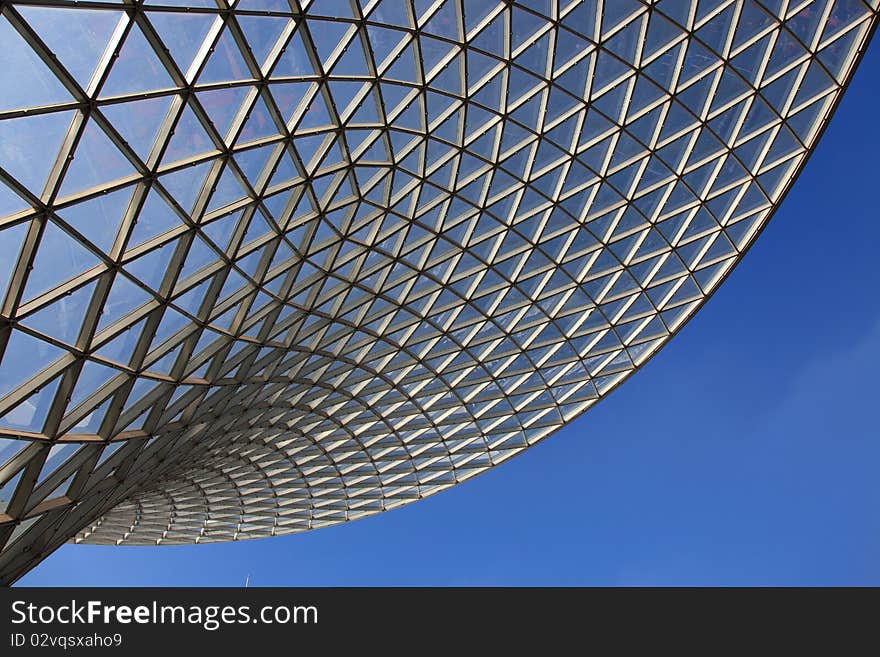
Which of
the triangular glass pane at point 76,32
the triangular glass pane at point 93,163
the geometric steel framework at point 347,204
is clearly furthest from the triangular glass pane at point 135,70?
the triangular glass pane at point 93,163

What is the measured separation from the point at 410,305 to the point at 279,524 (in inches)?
1550

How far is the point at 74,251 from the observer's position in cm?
1700

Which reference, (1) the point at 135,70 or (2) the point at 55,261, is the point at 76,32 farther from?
(2) the point at 55,261

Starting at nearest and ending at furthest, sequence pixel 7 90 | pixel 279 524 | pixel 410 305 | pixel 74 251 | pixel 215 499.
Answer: pixel 7 90, pixel 74 251, pixel 410 305, pixel 215 499, pixel 279 524

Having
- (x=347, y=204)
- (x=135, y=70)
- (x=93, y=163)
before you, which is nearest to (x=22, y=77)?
(x=135, y=70)

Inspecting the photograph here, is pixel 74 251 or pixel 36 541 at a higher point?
pixel 74 251

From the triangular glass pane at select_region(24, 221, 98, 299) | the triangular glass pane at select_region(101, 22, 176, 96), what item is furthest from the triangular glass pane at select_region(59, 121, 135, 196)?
the triangular glass pane at select_region(24, 221, 98, 299)

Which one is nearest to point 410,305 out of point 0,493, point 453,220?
point 453,220

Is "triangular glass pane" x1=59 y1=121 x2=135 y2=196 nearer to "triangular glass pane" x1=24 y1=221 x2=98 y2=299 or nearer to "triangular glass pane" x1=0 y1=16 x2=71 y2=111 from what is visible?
"triangular glass pane" x1=24 y1=221 x2=98 y2=299

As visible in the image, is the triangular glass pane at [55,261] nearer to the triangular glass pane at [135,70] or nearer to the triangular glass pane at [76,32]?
the triangular glass pane at [135,70]

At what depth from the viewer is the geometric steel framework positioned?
1591 centimetres

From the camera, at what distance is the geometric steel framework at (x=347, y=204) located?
1591 cm

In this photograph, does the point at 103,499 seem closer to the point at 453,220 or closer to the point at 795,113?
the point at 453,220
